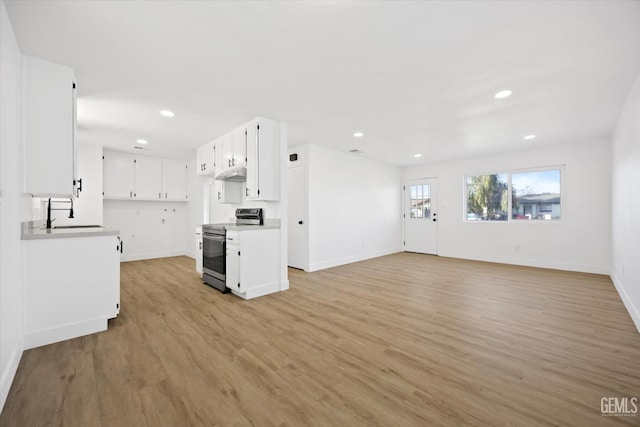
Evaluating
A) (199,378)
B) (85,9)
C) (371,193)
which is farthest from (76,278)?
(371,193)

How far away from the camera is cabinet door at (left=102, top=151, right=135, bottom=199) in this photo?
578 centimetres

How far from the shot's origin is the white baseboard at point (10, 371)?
160 centimetres

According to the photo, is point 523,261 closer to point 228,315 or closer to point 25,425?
point 228,315

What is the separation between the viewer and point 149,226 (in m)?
6.63

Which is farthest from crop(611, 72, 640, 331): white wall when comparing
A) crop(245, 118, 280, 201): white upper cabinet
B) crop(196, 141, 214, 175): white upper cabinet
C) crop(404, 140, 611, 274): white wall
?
crop(196, 141, 214, 175): white upper cabinet

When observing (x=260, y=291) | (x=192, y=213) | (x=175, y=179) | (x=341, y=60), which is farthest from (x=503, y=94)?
(x=175, y=179)

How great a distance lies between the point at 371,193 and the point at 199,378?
18.4 ft

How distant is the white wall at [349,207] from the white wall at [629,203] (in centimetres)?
418

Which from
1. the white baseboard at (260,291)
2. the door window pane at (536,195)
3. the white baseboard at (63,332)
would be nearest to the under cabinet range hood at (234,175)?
the white baseboard at (260,291)

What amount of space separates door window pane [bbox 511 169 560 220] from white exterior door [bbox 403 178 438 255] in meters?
1.78

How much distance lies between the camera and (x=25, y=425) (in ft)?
4.77

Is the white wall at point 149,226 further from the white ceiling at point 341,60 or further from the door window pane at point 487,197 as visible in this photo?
the door window pane at point 487,197

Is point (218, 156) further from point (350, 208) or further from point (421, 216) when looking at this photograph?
point (421, 216)

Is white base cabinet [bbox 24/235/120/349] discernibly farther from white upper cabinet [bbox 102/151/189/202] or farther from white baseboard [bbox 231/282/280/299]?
white upper cabinet [bbox 102/151/189/202]
